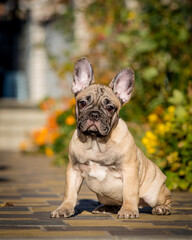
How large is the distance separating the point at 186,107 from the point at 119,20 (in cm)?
323

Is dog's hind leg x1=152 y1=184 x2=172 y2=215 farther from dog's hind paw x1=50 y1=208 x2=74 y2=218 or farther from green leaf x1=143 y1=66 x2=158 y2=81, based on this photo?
green leaf x1=143 y1=66 x2=158 y2=81

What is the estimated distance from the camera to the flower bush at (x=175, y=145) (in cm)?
613

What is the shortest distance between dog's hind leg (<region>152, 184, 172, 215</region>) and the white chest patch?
1.82ft

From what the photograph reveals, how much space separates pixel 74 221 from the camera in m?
4.18

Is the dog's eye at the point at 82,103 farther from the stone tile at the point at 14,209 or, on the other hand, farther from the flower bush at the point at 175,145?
the flower bush at the point at 175,145

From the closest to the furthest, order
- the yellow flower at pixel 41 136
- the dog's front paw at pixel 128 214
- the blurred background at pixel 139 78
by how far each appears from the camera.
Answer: the dog's front paw at pixel 128 214 < the blurred background at pixel 139 78 < the yellow flower at pixel 41 136

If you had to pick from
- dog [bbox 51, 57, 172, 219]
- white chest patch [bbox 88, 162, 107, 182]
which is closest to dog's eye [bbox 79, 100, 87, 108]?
dog [bbox 51, 57, 172, 219]

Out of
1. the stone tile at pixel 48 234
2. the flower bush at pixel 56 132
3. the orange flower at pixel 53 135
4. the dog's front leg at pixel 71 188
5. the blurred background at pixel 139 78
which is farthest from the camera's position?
the orange flower at pixel 53 135

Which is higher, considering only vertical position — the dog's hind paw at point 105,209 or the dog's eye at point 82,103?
the dog's eye at point 82,103

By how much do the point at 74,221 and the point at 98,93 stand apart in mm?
1031

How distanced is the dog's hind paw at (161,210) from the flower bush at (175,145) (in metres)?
1.44

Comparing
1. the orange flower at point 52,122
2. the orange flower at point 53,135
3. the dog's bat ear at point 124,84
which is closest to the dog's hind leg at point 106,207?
the dog's bat ear at point 124,84

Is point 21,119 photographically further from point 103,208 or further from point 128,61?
point 103,208

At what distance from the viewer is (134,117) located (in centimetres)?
836
